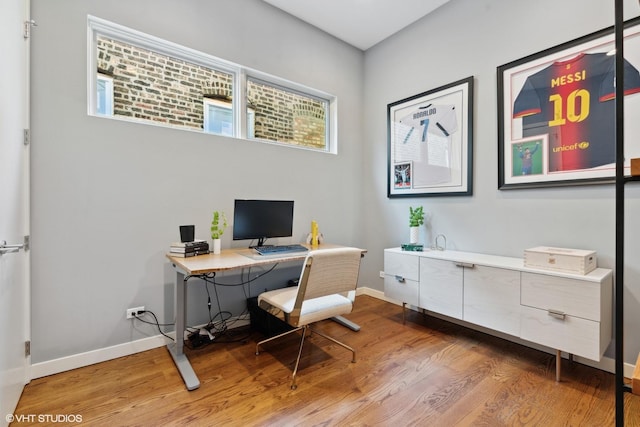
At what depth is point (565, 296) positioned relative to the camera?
1.96 m

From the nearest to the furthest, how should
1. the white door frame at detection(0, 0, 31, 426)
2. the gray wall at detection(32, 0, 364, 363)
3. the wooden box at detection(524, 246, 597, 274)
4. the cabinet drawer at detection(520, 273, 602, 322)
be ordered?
the white door frame at detection(0, 0, 31, 426)
the cabinet drawer at detection(520, 273, 602, 322)
the wooden box at detection(524, 246, 597, 274)
the gray wall at detection(32, 0, 364, 363)

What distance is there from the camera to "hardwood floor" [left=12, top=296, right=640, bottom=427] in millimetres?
1665

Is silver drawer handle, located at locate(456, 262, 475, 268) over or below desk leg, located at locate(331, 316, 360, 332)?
over

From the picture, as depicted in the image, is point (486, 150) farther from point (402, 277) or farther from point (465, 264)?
point (402, 277)

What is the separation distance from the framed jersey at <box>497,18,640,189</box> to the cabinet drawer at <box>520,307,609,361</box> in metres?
1.01

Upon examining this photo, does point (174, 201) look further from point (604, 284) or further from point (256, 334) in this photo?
point (604, 284)

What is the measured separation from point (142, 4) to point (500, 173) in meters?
3.30

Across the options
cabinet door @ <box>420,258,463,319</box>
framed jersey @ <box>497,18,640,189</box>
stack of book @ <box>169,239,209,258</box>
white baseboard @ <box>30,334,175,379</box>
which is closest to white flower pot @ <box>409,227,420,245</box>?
cabinet door @ <box>420,258,463,319</box>

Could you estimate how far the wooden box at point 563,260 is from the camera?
1954 millimetres

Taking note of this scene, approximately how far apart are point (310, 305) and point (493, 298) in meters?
1.41

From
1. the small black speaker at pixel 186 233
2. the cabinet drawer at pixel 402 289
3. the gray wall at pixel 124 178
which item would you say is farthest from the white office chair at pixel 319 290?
the gray wall at pixel 124 178

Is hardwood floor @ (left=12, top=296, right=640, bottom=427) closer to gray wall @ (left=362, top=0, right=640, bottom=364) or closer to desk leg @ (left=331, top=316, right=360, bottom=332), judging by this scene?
desk leg @ (left=331, top=316, right=360, bottom=332)

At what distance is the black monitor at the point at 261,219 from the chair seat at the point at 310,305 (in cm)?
66

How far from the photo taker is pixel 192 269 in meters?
1.88
